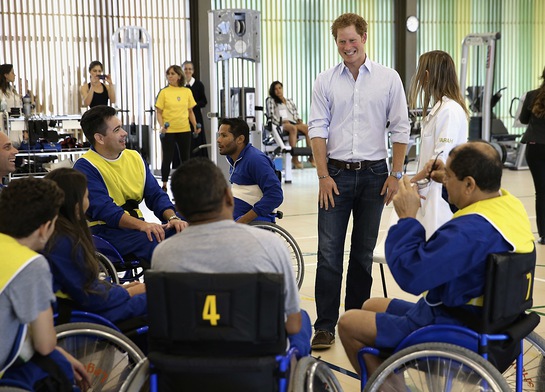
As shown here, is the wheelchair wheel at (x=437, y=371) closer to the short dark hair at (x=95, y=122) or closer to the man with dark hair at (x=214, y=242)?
the man with dark hair at (x=214, y=242)

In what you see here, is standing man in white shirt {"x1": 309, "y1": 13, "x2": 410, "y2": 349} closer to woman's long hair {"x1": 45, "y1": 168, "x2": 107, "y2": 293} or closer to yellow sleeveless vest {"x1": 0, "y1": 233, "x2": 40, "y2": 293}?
woman's long hair {"x1": 45, "y1": 168, "x2": 107, "y2": 293}

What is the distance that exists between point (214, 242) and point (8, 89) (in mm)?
7902

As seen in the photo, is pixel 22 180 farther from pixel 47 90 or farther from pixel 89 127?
pixel 47 90

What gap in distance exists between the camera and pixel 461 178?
2424 mm

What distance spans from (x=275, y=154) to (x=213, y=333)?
9.04m

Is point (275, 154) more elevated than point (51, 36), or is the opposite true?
point (51, 36)

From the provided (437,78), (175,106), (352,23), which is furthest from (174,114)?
(352,23)

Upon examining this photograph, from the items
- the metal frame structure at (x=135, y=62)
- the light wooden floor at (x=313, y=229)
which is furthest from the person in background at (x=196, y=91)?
the light wooden floor at (x=313, y=229)

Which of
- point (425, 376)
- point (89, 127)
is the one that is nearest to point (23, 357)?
point (425, 376)

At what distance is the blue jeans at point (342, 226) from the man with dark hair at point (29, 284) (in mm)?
1673

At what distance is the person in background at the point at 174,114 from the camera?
32.8 feet

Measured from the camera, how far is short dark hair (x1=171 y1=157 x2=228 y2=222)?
211 cm

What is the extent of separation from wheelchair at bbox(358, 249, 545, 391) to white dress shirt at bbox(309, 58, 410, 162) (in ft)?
4.60

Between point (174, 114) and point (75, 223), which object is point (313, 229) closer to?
point (174, 114)
